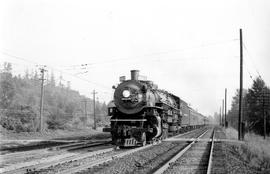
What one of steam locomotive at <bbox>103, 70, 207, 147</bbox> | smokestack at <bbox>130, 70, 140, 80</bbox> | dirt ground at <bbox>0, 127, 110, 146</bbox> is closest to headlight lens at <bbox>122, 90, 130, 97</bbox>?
steam locomotive at <bbox>103, 70, 207, 147</bbox>

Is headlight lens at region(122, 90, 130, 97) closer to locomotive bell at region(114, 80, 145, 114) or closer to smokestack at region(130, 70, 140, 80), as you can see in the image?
locomotive bell at region(114, 80, 145, 114)

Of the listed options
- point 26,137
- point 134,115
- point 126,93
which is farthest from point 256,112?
point 126,93

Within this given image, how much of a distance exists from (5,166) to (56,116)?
31.3 metres

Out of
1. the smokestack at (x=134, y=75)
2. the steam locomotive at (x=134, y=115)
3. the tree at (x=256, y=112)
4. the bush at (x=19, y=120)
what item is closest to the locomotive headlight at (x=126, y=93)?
the steam locomotive at (x=134, y=115)

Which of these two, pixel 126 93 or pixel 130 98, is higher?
pixel 126 93

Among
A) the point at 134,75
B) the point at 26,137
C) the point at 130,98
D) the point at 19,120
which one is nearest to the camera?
the point at 130,98

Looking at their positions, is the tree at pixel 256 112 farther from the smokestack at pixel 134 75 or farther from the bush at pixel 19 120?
the smokestack at pixel 134 75

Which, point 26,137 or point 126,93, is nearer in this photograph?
point 126,93

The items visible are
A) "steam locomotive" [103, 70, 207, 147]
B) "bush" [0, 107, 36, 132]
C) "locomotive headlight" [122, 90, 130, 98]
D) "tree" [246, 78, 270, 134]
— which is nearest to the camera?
"steam locomotive" [103, 70, 207, 147]

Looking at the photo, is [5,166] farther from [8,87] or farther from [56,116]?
[8,87]

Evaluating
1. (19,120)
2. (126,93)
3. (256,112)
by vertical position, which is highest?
(126,93)

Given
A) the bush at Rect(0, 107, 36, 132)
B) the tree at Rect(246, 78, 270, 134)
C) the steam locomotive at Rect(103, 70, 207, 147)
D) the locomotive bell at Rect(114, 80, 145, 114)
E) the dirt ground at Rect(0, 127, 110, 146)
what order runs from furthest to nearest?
the tree at Rect(246, 78, 270, 134)
the bush at Rect(0, 107, 36, 132)
the dirt ground at Rect(0, 127, 110, 146)
the locomotive bell at Rect(114, 80, 145, 114)
the steam locomotive at Rect(103, 70, 207, 147)

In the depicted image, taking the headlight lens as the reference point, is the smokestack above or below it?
above

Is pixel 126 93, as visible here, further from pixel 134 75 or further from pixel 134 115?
pixel 134 75
